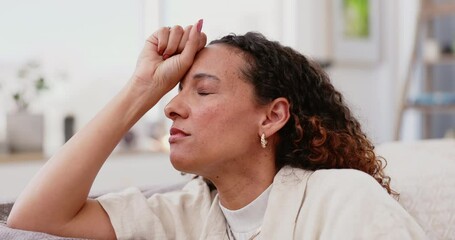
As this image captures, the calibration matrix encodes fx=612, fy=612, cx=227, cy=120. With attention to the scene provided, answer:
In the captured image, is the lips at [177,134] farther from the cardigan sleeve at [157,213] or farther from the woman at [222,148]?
the cardigan sleeve at [157,213]

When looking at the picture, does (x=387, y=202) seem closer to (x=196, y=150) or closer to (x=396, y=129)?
(x=196, y=150)

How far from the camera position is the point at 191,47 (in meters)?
1.40

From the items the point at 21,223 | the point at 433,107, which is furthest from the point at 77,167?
the point at 433,107

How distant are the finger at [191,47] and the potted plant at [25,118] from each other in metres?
2.17

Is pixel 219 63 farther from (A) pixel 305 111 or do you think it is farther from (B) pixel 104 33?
(B) pixel 104 33

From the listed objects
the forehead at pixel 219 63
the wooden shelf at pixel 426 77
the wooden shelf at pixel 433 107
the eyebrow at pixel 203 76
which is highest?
the forehead at pixel 219 63

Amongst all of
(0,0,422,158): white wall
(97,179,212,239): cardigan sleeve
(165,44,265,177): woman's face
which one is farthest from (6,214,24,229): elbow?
(0,0,422,158): white wall

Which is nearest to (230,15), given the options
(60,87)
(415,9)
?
(60,87)

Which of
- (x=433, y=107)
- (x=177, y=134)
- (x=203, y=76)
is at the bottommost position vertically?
(x=433, y=107)

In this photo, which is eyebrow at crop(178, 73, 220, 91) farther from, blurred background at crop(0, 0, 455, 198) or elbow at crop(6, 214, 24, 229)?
blurred background at crop(0, 0, 455, 198)

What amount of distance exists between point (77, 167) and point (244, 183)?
37 cm

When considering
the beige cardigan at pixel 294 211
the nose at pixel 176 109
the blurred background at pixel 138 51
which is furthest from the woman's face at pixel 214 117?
the blurred background at pixel 138 51

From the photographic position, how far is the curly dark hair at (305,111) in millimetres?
1353

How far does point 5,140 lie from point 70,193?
224cm
